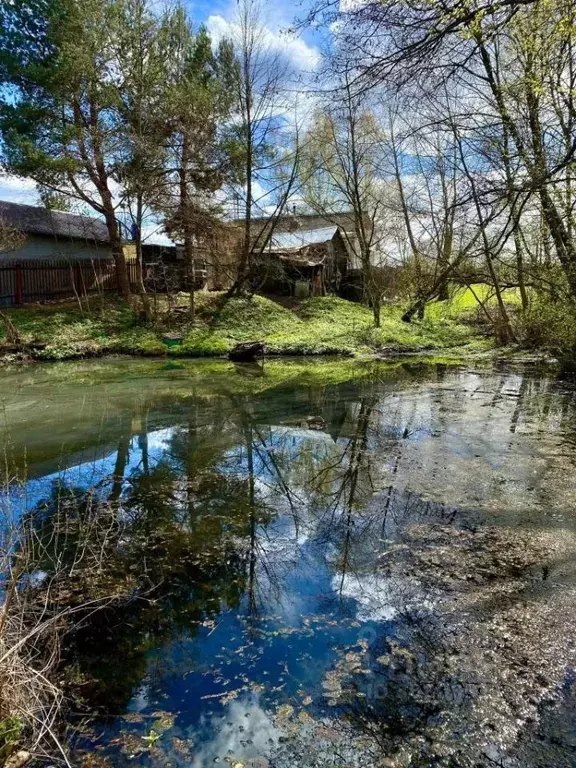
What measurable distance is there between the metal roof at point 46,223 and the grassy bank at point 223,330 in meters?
5.28

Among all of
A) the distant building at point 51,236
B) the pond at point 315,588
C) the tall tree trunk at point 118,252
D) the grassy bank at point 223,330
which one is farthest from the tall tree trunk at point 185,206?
the pond at point 315,588

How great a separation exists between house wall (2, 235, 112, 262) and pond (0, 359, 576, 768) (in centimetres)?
1909

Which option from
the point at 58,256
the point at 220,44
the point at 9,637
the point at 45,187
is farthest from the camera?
the point at 58,256

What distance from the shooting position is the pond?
2.91 m

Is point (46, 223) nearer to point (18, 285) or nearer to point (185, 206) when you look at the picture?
point (18, 285)

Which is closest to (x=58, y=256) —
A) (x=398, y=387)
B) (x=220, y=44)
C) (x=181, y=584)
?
(x=220, y=44)

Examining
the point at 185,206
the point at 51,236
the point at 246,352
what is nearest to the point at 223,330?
the point at 246,352

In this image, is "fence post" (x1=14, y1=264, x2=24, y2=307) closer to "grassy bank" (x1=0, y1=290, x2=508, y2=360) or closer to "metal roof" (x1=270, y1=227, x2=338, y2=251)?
"grassy bank" (x1=0, y1=290, x2=508, y2=360)

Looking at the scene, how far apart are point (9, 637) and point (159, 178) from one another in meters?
21.5

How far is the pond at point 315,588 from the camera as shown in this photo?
9.54ft

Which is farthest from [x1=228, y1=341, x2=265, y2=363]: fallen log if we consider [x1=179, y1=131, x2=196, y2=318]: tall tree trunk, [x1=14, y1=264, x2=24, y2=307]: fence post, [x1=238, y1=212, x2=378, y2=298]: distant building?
[x1=14, y1=264, x2=24, y2=307]: fence post

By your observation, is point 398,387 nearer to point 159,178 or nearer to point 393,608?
point 393,608

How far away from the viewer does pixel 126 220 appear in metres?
23.4

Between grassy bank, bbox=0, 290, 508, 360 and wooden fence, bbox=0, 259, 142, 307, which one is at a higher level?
wooden fence, bbox=0, 259, 142, 307
